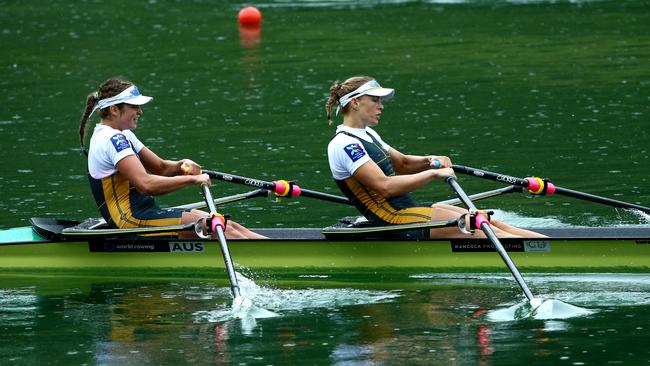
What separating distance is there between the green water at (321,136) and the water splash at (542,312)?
0.14 m

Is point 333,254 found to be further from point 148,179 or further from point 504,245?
point 148,179

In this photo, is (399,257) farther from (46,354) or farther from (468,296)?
(46,354)

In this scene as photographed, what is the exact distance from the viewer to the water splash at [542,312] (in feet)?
33.5

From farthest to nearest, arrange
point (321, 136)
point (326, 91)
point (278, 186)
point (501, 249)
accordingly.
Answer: point (326, 91), point (321, 136), point (278, 186), point (501, 249)

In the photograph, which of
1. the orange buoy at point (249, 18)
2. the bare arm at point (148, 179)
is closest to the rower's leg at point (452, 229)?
the bare arm at point (148, 179)

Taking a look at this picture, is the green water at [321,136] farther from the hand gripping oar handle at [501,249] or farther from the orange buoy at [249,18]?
the orange buoy at [249,18]

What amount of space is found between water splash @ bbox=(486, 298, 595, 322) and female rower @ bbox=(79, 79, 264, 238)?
2526 millimetres

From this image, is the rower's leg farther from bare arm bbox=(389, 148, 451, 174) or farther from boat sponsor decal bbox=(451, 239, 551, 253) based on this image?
bare arm bbox=(389, 148, 451, 174)

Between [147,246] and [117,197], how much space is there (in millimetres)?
533

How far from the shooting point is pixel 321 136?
1898 cm

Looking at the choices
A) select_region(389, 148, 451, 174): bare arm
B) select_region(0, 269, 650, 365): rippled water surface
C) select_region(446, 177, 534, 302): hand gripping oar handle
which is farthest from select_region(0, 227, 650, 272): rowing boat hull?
select_region(389, 148, 451, 174): bare arm

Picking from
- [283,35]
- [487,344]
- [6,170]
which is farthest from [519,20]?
[487,344]

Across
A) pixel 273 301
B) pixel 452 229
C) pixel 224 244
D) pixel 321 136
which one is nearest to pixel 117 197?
pixel 224 244

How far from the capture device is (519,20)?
1222 inches
